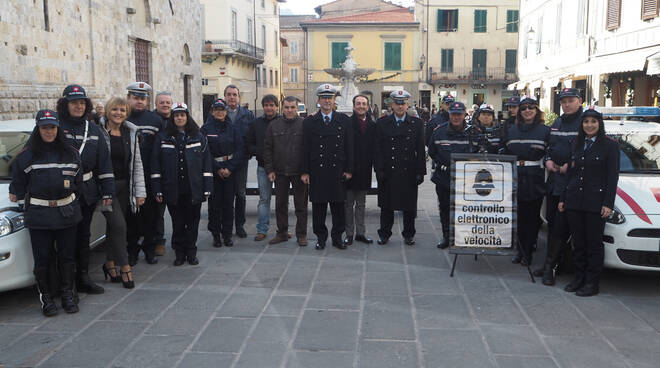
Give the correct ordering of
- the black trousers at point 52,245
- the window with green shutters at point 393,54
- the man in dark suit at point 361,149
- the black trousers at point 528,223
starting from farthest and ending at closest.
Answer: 1. the window with green shutters at point 393,54
2. the man in dark suit at point 361,149
3. the black trousers at point 528,223
4. the black trousers at point 52,245

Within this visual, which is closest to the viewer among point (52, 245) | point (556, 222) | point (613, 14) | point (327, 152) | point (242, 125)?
point (52, 245)

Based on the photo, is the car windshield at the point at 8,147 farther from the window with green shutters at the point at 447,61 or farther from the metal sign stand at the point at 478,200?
the window with green shutters at the point at 447,61

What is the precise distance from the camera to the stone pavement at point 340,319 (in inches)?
169

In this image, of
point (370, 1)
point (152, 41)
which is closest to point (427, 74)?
point (370, 1)

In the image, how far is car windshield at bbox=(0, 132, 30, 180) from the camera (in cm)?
609

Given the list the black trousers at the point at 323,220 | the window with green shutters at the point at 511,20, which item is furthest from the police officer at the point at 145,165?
the window with green shutters at the point at 511,20

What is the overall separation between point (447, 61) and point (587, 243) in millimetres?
Result: 40537

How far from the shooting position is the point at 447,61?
44719 mm

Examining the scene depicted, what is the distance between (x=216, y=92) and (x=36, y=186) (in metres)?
31.1

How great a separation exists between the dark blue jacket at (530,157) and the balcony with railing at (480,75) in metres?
38.6

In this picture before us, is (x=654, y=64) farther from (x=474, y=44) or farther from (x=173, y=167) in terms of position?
(x=474, y=44)

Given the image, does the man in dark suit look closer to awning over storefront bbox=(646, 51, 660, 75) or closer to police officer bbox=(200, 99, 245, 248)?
police officer bbox=(200, 99, 245, 248)

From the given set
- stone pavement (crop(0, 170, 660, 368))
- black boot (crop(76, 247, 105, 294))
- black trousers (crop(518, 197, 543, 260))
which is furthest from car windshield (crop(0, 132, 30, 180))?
black trousers (crop(518, 197, 543, 260))

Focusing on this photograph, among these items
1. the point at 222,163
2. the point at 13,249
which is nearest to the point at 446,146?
the point at 222,163
